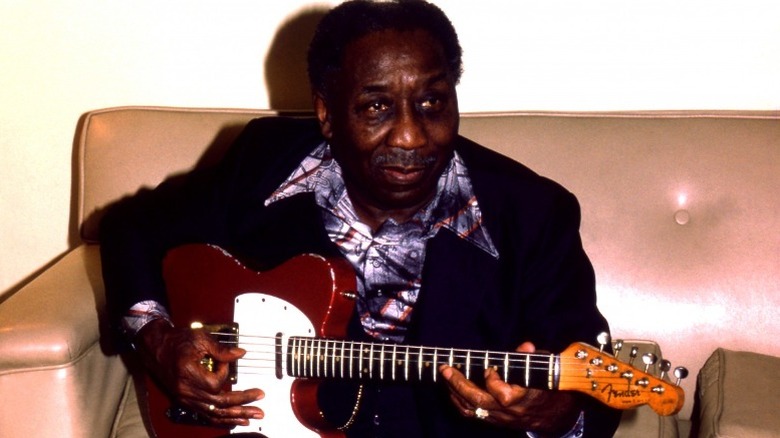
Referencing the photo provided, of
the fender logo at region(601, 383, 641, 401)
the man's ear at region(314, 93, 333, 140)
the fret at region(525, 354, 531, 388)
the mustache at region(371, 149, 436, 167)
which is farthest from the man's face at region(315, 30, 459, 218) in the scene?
the fender logo at region(601, 383, 641, 401)

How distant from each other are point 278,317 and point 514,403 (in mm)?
474

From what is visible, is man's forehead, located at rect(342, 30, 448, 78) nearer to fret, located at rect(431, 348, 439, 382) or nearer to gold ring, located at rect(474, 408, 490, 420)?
fret, located at rect(431, 348, 439, 382)

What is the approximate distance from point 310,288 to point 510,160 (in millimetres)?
527

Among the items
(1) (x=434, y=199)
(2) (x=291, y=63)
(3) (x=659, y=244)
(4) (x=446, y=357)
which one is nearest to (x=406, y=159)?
(1) (x=434, y=199)

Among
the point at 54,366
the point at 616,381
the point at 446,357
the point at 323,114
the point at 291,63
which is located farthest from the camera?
the point at 291,63

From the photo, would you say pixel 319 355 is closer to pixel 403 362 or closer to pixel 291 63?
pixel 403 362

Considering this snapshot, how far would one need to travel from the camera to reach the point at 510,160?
1.84m

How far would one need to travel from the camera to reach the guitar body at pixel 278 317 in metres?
1.60

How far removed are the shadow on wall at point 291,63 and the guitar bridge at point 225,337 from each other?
0.85 metres

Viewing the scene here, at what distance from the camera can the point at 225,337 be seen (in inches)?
66.2

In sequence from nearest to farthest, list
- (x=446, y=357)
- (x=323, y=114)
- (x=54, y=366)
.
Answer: (x=446, y=357)
(x=54, y=366)
(x=323, y=114)

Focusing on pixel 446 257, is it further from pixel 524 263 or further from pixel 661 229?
pixel 661 229

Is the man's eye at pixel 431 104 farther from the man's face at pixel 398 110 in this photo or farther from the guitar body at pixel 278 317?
the guitar body at pixel 278 317

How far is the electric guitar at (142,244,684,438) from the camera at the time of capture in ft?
4.67
